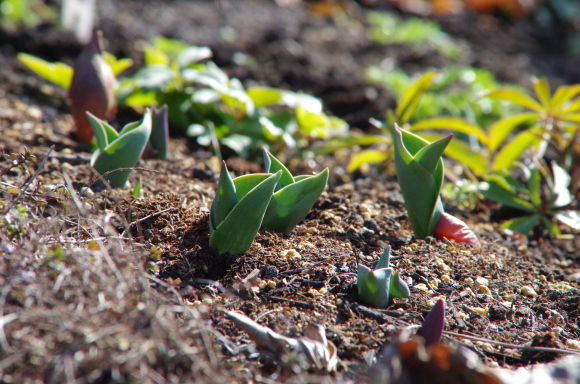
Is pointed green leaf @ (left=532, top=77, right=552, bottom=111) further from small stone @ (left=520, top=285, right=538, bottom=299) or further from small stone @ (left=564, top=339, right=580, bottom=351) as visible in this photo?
small stone @ (left=564, top=339, right=580, bottom=351)

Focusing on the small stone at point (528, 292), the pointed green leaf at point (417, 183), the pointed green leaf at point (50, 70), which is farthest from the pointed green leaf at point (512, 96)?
the pointed green leaf at point (50, 70)

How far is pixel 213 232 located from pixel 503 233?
1.29 meters

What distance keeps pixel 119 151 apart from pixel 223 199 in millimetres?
511

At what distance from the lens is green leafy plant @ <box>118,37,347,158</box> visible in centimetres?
248

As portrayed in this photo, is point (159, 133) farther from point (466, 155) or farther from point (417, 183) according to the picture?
point (466, 155)

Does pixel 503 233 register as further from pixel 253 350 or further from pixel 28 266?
pixel 28 266

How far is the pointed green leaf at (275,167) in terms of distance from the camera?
5.19 feet

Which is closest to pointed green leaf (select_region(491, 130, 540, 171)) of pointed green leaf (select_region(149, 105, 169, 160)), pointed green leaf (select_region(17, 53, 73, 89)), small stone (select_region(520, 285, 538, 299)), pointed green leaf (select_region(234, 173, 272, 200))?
small stone (select_region(520, 285, 538, 299))

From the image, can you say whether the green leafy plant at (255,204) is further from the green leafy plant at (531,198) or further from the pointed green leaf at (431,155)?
the green leafy plant at (531,198)

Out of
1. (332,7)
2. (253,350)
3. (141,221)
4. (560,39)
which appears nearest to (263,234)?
(141,221)

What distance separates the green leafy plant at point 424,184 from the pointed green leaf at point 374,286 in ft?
1.29

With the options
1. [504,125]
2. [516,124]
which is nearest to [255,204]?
[504,125]

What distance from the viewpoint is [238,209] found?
1.42 metres

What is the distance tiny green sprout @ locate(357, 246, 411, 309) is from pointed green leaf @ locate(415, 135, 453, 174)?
1.17 ft
